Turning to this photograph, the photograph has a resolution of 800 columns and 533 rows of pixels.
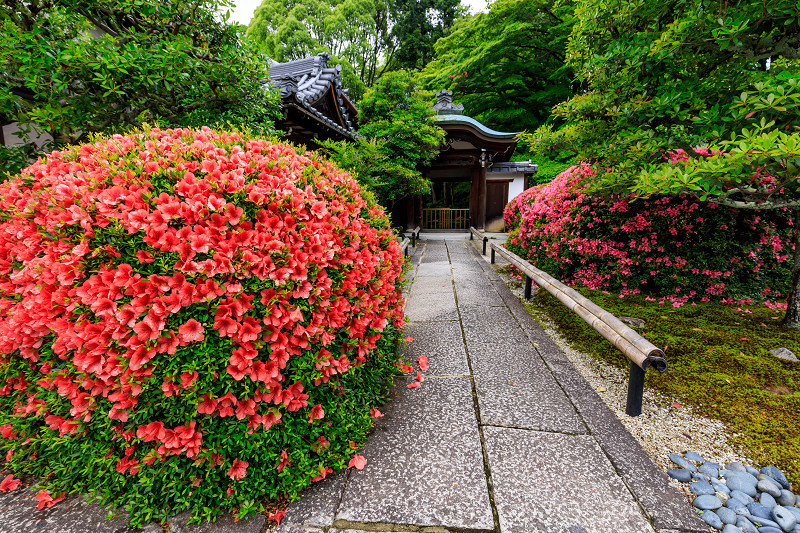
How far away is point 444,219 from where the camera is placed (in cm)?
1598

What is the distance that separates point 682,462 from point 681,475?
134mm

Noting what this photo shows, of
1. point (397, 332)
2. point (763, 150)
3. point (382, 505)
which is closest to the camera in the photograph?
point (382, 505)

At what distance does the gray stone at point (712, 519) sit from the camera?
4.97 feet

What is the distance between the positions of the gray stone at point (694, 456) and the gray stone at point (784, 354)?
6.35 feet

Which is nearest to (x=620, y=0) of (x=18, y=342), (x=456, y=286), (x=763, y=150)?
(x=763, y=150)

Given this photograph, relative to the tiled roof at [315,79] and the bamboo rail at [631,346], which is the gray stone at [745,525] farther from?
the tiled roof at [315,79]

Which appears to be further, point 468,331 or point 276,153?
point 468,331

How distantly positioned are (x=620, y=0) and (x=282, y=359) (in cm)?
413

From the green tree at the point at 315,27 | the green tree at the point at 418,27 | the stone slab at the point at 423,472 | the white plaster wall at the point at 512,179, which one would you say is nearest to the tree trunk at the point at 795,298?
the stone slab at the point at 423,472

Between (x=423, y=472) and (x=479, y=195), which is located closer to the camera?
(x=423, y=472)

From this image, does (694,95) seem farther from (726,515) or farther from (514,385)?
(726,515)

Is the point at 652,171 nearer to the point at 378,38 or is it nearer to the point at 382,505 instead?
the point at 382,505

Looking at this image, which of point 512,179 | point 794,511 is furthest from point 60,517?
point 512,179

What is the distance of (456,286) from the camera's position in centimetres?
578
